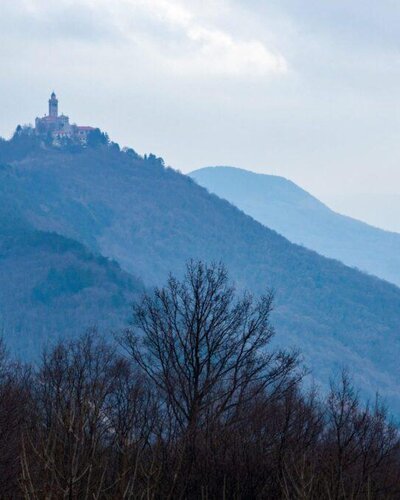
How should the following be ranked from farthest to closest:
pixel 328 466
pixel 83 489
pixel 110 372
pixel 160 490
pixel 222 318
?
pixel 110 372 < pixel 222 318 < pixel 328 466 < pixel 160 490 < pixel 83 489

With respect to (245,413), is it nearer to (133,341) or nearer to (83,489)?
(133,341)

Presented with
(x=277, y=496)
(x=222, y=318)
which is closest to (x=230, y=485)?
(x=277, y=496)

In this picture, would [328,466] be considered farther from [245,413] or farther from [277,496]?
[245,413]

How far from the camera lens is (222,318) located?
37562 mm

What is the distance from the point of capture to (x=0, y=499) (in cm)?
2470

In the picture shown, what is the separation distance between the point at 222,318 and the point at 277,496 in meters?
11.1

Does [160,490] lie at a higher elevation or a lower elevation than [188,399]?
lower

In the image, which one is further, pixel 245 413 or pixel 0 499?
pixel 245 413

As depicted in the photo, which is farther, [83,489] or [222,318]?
[222,318]

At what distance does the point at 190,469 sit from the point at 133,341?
12.7 metres

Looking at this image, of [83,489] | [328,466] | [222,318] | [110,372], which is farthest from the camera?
[110,372]

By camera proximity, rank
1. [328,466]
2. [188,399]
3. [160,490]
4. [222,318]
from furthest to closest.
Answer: [222,318], [188,399], [328,466], [160,490]

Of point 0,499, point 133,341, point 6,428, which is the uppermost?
point 133,341

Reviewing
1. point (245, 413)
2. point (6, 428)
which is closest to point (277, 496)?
point (6, 428)
